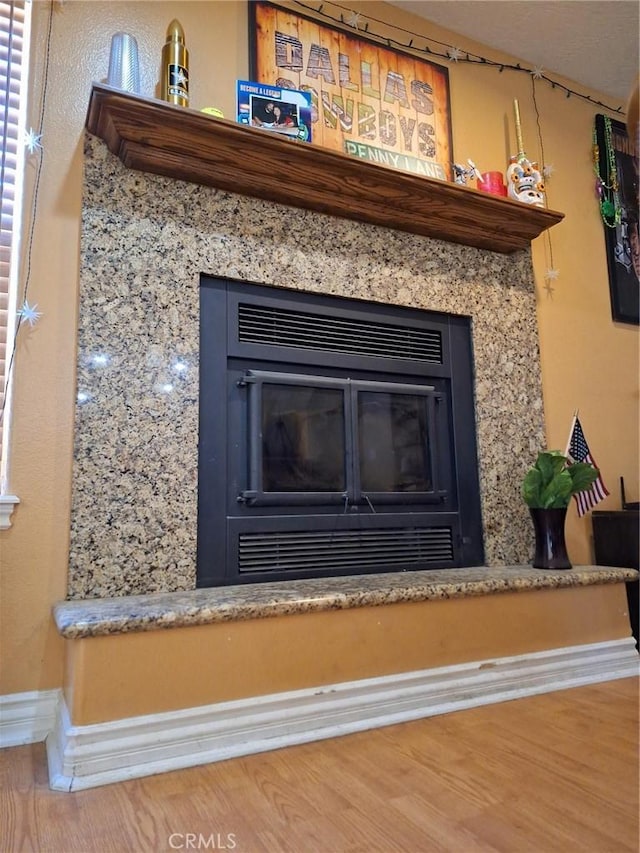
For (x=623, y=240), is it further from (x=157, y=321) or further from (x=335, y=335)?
(x=157, y=321)

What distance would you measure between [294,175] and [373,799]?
1.77m

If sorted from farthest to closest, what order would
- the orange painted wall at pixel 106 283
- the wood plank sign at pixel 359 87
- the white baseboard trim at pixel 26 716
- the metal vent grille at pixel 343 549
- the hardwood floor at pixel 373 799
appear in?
the wood plank sign at pixel 359 87 → the metal vent grille at pixel 343 549 → the orange painted wall at pixel 106 283 → the white baseboard trim at pixel 26 716 → the hardwood floor at pixel 373 799

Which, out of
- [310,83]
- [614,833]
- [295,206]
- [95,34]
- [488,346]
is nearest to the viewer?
[614,833]

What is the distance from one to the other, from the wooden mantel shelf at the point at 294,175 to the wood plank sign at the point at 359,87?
0.64 ft

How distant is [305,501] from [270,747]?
2.59 feet

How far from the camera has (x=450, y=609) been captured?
5.69 feet

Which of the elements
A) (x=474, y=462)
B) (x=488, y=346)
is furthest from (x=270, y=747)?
(x=488, y=346)

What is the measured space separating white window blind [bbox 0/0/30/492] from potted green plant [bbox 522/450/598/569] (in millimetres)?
1764

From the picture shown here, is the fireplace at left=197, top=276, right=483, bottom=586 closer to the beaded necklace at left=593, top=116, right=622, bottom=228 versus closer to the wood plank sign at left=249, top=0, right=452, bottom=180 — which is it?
the wood plank sign at left=249, top=0, right=452, bottom=180

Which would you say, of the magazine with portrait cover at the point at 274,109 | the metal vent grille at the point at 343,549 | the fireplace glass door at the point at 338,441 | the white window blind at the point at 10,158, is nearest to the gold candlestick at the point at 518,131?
the magazine with portrait cover at the point at 274,109

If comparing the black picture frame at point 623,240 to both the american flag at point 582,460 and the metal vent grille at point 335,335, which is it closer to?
the american flag at point 582,460

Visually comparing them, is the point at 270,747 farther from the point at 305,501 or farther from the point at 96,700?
the point at 305,501

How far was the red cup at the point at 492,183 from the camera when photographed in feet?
7.84

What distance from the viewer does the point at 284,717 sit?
4.72ft
